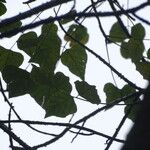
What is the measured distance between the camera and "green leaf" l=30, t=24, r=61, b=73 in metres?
1.21

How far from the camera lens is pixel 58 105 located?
49.0 inches

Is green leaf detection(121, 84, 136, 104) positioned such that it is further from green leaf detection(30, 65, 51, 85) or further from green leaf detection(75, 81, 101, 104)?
green leaf detection(30, 65, 51, 85)

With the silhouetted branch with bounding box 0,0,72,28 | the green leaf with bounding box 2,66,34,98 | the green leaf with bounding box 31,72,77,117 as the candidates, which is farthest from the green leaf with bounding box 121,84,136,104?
the silhouetted branch with bounding box 0,0,72,28

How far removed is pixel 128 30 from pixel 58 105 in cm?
44

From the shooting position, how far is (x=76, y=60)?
1286 millimetres

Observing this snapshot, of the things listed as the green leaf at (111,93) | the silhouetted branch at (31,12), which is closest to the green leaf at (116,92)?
the green leaf at (111,93)

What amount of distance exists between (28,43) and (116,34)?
43 centimetres

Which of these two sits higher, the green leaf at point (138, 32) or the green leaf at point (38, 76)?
the green leaf at point (138, 32)

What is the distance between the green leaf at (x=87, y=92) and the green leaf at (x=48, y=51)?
0.13 meters

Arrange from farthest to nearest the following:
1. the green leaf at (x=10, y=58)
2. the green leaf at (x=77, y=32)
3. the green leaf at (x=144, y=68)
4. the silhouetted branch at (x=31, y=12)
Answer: the green leaf at (x=77, y=32), the green leaf at (x=10, y=58), the green leaf at (x=144, y=68), the silhouetted branch at (x=31, y=12)

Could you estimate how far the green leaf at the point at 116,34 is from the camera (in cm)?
144

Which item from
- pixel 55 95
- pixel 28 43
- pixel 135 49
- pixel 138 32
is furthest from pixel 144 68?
pixel 28 43

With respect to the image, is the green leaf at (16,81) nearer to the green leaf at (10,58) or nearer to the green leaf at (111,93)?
the green leaf at (10,58)

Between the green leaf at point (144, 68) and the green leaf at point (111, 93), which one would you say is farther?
the green leaf at point (111, 93)
